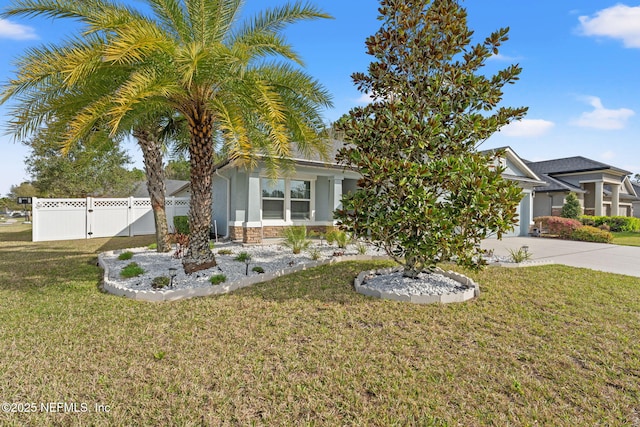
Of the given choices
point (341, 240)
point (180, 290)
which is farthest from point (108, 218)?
point (180, 290)

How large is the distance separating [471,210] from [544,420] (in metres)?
3.14

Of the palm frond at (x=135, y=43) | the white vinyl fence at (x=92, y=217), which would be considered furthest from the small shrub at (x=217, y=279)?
the white vinyl fence at (x=92, y=217)

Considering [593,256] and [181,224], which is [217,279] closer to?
[181,224]

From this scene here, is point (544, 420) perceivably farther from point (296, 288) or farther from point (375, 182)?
point (296, 288)

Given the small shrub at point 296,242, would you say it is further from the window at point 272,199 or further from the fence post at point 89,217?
the fence post at point 89,217

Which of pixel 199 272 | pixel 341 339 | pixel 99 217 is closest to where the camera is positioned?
pixel 341 339

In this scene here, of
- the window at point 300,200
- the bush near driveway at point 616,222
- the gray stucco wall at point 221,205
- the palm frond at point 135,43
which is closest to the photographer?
the palm frond at point 135,43

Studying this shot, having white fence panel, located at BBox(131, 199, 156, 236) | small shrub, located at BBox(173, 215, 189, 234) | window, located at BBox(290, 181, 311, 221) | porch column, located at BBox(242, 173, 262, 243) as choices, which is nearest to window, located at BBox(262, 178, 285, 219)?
window, located at BBox(290, 181, 311, 221)

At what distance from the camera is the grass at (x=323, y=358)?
2.70 metres

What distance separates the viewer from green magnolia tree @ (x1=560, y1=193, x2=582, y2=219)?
19.2 meters

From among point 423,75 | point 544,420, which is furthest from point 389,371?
point 423,75

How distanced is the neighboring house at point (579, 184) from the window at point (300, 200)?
17.3 m

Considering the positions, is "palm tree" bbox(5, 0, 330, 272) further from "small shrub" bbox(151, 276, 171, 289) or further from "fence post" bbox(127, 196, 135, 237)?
"fence post" bbox(127, 196, 135, 237)

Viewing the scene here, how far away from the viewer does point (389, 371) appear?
10.8 feet
